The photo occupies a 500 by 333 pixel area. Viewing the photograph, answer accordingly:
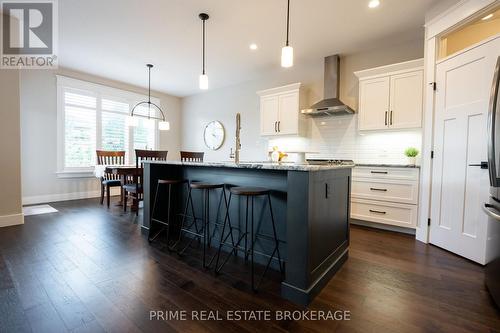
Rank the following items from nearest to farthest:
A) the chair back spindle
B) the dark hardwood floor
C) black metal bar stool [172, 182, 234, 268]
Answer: the dark hardwood floor < black metal bar stool [172, 182, 234, 268] < the chair back spindle

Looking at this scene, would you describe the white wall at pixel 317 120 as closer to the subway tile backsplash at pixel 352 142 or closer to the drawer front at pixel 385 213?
the subway tile backsplash at pixel 352 142

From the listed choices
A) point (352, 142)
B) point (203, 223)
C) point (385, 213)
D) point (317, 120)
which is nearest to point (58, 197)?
point (203, 223)

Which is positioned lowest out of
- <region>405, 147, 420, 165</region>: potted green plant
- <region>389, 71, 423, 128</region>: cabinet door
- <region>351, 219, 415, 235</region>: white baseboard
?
<region>351, 219, 415, 235</region>: white baseboard

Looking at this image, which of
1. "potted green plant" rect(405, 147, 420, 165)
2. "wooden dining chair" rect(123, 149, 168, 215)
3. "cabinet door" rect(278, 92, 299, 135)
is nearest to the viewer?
"potted green plant" rect(405, 147, 420, 165)

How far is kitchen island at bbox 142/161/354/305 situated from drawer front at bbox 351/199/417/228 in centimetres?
122

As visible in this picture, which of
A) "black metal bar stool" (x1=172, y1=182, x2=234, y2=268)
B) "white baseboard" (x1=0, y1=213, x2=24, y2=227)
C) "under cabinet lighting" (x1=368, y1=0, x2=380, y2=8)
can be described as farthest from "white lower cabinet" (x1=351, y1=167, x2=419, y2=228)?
"white baseboard" (x1=0, y1=213, x2=24, y2=227)

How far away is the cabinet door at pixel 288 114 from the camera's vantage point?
165 inches

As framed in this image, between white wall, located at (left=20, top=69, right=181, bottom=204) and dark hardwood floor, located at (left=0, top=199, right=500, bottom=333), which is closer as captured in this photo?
dark hardwood floor, located at (left=0, top=199, right=500, bottom=333)

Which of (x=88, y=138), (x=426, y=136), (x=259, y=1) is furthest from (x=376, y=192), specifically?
(x=88, y=138)

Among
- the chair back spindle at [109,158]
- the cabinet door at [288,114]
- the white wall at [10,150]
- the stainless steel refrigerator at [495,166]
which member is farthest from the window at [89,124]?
the stainless steel refrigerator at [495,166]

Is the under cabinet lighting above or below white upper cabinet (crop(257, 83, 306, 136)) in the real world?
above

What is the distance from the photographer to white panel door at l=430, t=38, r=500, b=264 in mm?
2201

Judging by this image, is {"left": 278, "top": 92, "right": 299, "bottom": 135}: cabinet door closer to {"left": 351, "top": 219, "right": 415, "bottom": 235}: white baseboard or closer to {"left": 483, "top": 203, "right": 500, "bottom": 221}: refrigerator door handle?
{"left": 351, "top": 219, "right": 415, "bottom": 235}: white baseboard

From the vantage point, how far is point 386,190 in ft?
10.5
